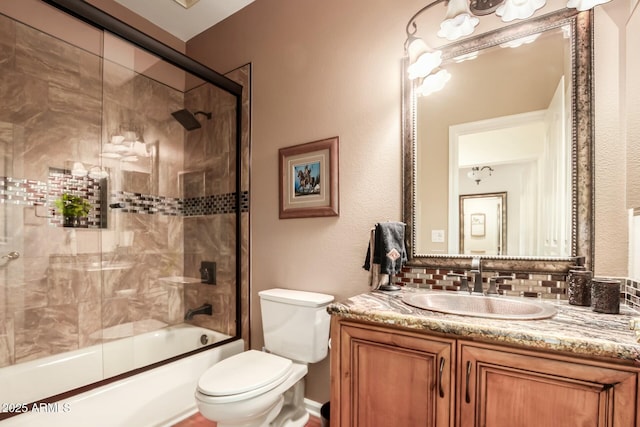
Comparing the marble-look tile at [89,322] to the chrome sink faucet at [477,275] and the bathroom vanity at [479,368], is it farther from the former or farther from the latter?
the chrome sink faucet at [477,275]

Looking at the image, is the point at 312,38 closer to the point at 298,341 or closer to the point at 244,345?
the point at 298,341

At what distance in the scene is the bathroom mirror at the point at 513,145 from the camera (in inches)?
48.1

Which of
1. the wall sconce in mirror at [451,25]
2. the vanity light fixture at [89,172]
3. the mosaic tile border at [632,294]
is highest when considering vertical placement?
the wall sconce in mirror at [451,25]

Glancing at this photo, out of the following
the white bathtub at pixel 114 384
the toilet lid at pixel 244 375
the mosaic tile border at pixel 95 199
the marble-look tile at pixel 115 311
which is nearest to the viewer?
the toilet lid at pixel 244 375

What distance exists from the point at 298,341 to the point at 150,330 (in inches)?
46.9

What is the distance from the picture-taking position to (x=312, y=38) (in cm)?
198

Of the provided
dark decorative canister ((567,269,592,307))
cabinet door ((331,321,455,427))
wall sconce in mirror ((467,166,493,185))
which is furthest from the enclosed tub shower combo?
dark decorative canister ((567,269,592,307))

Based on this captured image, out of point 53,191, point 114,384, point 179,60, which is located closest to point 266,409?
point 114,384

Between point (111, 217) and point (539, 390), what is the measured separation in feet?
8.34

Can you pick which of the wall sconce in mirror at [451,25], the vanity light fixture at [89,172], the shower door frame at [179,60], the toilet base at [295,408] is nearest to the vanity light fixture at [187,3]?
the shower door frame at [179,60]

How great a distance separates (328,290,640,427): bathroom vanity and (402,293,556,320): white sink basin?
74mm

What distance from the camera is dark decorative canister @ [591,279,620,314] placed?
3.27 ft

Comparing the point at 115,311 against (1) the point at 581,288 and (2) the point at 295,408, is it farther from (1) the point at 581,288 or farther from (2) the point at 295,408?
(1) the point at 581,288

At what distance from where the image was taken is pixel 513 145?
136 centimetres
